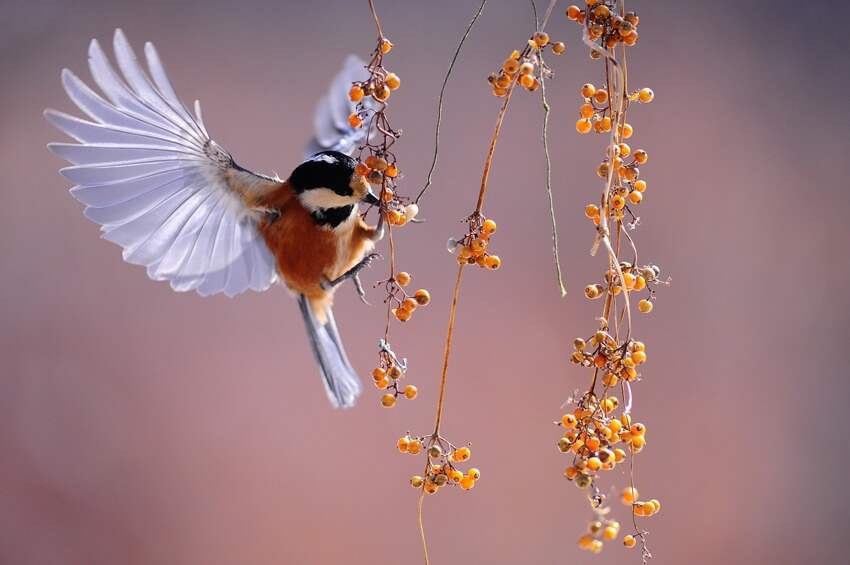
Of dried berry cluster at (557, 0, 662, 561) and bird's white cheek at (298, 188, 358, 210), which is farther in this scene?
bird's white cheek at (298, 188, 358, 210)

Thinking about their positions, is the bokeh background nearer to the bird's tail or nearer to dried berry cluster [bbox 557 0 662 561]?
the bird's tail

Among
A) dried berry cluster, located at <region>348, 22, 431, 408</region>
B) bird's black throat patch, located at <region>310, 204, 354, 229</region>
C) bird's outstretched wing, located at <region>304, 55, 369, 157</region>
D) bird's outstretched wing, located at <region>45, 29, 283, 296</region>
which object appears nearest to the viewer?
dried berry cluster, located at <region>348, 22, 431, 408</region>

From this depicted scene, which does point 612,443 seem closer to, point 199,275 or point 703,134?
point 199,275

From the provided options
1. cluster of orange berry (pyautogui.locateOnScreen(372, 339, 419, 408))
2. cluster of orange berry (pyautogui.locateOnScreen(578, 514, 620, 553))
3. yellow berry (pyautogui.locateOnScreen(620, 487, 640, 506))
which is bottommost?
cluster of orange berry (pyautogui.locateOnScreen(578, 514, 620, 553))

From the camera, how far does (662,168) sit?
7.32 feet

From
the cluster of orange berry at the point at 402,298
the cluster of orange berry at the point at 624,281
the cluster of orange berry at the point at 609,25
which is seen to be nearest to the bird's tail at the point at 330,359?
the cluster of orange berry at the point at 402,298

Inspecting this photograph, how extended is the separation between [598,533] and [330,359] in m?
0.80

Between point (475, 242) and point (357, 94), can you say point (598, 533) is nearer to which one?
point (475, 242)

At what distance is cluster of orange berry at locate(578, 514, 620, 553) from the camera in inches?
21.8

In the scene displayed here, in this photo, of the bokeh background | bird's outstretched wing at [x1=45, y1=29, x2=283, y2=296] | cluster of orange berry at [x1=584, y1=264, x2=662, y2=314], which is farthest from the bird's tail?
the bokeh background

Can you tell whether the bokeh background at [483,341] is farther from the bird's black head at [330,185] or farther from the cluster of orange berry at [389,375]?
the cluster of orange berry at [389,375]

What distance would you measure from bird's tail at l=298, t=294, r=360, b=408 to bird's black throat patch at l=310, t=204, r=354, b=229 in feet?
0.64

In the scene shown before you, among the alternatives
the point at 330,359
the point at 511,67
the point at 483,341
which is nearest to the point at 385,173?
the point at 511,67

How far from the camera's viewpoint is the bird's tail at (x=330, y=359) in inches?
49.6
